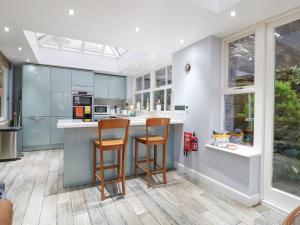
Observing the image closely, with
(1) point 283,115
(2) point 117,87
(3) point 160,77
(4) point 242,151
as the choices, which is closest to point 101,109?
(2) point 117,87

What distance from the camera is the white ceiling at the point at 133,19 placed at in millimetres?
1952

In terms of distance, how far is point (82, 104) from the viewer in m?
5.20

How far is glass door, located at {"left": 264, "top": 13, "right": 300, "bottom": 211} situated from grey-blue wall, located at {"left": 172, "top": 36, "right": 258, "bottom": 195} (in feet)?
0.95

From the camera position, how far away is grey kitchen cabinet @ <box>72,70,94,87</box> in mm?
5109

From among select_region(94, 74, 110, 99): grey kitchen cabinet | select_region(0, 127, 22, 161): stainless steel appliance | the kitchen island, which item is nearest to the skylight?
select_region(94, 74, 110, 99): grey kitchen cabinet

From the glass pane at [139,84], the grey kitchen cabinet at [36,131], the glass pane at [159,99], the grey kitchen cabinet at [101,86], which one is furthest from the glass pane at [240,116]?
the grey kitchen cabinet at [36,131]

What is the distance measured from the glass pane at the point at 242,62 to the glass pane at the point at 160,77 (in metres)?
1.90

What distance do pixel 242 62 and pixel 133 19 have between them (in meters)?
1.71

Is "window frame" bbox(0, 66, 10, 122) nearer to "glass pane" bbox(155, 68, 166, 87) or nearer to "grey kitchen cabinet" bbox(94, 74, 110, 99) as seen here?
"grey kitchen cabinet" bbox(94, 74, 110, 99)

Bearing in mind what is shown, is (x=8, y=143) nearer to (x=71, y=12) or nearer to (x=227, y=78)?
(x=71, y=12)

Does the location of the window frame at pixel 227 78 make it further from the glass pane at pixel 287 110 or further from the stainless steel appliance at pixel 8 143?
the stainless steel appliance at pixel 8 143

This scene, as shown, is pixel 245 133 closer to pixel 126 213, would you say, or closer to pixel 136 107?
pixel 126 213

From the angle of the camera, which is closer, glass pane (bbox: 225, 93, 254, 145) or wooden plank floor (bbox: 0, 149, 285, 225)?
wooden plank floor (bbox: 0, 149, 285, 225)

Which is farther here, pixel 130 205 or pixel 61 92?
pixel 61 92
